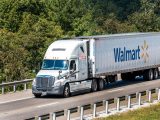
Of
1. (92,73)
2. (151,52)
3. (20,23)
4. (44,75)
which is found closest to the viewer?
(44,75)

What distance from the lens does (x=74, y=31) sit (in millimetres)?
82875

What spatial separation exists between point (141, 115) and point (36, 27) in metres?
43.7

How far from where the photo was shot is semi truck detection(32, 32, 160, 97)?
107 feet

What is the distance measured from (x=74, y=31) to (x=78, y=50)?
160 ft

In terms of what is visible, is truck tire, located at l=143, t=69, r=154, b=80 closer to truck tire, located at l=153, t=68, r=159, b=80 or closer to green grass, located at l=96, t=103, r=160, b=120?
truck tire, located at l=153, t=68, r=159, b=80

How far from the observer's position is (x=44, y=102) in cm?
3094

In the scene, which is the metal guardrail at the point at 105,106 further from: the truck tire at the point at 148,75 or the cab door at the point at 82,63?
the truck tire at the point at 148,75

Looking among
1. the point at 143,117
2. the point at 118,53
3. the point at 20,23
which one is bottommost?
the point at 143,117

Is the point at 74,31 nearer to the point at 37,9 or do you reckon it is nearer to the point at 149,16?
the point at 37,9

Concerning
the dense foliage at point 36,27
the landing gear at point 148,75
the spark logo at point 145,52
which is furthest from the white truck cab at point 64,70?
the dense foliage at point 36,27

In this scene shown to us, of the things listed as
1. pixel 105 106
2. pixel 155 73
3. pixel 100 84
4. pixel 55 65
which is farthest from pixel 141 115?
pixel 155 73

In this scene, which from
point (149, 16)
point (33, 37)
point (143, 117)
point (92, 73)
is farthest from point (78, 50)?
point (149, 16)

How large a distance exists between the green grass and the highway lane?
414cm

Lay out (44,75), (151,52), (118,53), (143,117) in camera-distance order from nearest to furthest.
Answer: (143,117) → (44,75) → (118,53) → (151,52)
